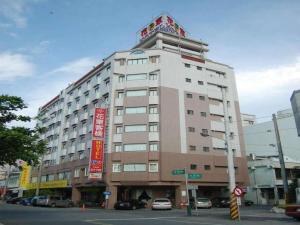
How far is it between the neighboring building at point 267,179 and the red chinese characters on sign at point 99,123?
26.0 meters

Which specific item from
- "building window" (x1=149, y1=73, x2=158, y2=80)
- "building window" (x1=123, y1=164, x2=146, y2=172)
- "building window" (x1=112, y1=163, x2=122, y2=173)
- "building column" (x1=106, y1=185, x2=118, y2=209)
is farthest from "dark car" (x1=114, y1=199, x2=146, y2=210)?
"building window" (x1=149, y1=73, x2=158, y2=80)

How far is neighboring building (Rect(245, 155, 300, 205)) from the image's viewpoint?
170ft

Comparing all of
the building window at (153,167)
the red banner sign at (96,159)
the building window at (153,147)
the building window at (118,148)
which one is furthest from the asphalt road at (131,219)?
the building window at (118,148)

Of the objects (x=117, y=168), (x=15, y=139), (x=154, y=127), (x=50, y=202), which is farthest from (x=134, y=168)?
(x=15, y=139)

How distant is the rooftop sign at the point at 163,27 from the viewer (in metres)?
62.9

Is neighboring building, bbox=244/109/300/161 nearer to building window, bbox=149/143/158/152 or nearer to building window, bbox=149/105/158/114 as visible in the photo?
building window, bbox=149/105/158/114

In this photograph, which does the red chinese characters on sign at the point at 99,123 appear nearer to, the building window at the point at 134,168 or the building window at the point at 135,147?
the building window at the point at 135,147

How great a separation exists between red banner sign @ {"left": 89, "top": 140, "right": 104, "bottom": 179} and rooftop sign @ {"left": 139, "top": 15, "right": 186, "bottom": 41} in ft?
88.3

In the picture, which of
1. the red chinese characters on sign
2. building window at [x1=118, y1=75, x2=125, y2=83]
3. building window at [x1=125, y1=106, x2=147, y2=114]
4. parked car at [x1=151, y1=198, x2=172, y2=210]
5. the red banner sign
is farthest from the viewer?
building window at [x1=118, y1=75, x2=125, y2=83]

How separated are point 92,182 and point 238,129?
2565 centimetres

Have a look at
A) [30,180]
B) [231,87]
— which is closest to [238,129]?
[231,87]

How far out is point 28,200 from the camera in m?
50.0

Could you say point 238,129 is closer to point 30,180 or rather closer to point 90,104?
point 90,104

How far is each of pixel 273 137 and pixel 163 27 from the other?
3132cm
